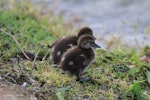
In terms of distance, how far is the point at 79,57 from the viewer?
530 centimetres

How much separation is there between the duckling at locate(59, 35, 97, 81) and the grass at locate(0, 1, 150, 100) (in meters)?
0.12

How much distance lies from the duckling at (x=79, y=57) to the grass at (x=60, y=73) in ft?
0.38

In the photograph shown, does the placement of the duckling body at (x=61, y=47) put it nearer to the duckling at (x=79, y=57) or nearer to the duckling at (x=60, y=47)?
the duckling at (x=60, y=47)

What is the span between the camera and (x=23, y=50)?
19.8 feet

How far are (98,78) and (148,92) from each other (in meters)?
0.53

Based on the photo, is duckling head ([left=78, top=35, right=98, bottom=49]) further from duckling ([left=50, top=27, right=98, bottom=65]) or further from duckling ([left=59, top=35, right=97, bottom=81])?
duckling ([left=50, top=27, right=98, bottom=65])

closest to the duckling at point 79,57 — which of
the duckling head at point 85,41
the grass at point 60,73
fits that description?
the duckling head at point 85,41

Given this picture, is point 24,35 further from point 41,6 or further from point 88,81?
point 41,6

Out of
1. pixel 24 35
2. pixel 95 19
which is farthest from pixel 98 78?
pixel 95 19

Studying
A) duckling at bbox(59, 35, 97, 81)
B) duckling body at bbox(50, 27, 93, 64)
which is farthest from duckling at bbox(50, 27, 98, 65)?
duckling at bbox(59, 35, 97, 81)

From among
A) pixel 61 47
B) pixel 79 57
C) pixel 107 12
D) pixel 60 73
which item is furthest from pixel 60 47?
pixel 107 12

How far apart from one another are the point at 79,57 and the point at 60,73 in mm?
311

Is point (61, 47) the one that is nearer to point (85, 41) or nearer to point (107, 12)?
point (85, 41)

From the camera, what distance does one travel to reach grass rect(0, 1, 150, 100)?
5.16 metres
